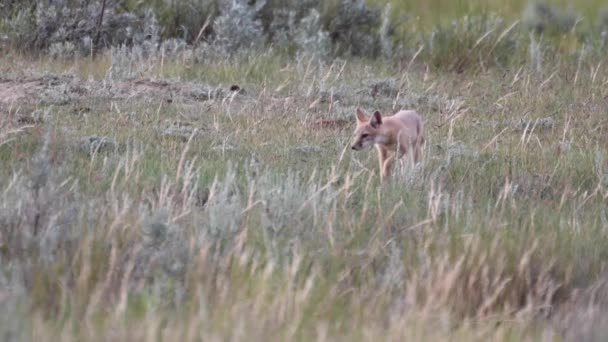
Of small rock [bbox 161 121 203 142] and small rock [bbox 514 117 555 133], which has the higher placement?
small rock [bbox 161 121 203 142]

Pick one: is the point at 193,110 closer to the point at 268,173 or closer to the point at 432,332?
the point at 268,173

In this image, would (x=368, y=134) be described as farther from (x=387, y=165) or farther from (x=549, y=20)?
(x=549, y=20)

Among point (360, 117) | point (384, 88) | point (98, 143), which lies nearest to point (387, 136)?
point (360, 117)

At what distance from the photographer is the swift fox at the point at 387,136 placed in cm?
901

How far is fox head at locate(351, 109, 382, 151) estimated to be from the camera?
355 inches

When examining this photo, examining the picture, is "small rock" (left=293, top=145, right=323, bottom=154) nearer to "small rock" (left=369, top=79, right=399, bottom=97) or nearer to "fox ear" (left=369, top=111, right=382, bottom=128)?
"fox ear" (left=369, top=111, right=382, bottom=128)

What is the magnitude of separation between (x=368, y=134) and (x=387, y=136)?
15 centimetres

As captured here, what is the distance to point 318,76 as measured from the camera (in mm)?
12648

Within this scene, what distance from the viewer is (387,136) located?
9109mm

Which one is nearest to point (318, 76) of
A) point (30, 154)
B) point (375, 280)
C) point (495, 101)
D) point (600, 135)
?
point (495, 101)

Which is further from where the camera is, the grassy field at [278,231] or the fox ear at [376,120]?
Result: the fox ear at [376,120]

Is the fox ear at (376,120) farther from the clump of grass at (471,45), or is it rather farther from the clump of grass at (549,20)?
the clump of grass at (549,20)

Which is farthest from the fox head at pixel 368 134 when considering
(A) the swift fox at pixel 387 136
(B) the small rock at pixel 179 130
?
(B) the small rock at pixel 179 130

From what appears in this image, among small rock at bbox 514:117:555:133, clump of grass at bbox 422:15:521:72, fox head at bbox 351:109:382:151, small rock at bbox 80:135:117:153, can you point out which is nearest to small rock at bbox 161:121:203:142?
small rock at bbox 80:135:117:153
